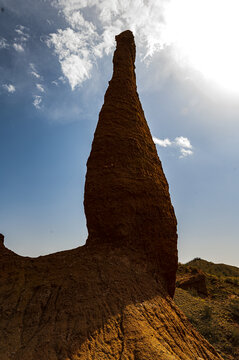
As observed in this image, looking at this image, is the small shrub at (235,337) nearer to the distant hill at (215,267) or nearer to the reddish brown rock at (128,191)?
the reddish brown rock at (128,191)

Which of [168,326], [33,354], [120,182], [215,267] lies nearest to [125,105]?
[120,182]

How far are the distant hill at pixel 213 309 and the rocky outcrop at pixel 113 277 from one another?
15.3 ft

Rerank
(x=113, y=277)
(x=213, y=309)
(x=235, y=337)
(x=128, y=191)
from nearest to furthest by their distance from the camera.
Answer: (x=113, y=277) → (x=128, y=191) → (x=235, y=337) → (x=213, y=309)

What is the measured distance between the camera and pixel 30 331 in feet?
16.5

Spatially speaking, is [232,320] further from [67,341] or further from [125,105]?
[125,105]

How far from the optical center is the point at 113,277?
6191 millimetres

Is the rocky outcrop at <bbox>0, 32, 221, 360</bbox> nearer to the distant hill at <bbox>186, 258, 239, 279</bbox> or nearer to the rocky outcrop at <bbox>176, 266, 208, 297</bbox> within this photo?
the rocky outcrop at <bbox>176, 266, 208, 297</bbox>

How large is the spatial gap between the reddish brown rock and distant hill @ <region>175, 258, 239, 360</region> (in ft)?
15.1

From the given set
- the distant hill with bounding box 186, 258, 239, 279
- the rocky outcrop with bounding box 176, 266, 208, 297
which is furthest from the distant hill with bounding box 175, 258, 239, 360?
the distant hill with bounding box 186, 258, 239, 279

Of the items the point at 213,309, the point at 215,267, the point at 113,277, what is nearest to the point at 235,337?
the point at 213,309

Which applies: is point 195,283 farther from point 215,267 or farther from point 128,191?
point 215,267

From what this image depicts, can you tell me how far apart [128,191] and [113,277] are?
2.57 m

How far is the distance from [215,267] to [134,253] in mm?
37073

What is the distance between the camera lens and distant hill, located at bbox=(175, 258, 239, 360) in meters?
10.1
